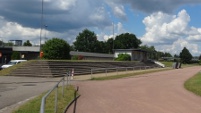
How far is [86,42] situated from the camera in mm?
129250

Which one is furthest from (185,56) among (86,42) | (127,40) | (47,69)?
(47,69)

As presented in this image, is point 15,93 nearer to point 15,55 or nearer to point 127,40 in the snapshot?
point 15,55

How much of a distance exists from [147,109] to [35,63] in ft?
85.2

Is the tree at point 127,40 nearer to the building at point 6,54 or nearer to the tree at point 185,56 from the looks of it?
the tree at point 185,56

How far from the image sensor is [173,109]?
12453 millimetres

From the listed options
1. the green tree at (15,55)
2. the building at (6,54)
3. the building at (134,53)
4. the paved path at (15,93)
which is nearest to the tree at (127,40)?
the building at (134,53)

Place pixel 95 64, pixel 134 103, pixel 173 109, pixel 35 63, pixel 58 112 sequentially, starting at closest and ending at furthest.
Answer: pixel 58 112, pixel 173 109, pixel 134 103, pixel 35 63, pixel 95 64

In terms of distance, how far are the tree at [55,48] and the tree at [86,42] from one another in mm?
81754

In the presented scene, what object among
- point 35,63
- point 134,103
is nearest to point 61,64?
point 35,63

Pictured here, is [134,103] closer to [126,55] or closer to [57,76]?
[57,76]

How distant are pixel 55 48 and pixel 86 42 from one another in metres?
84.2

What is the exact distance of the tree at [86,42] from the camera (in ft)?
423

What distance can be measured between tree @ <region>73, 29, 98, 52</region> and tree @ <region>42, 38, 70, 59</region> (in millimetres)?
81754

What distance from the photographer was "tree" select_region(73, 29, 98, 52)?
129m
